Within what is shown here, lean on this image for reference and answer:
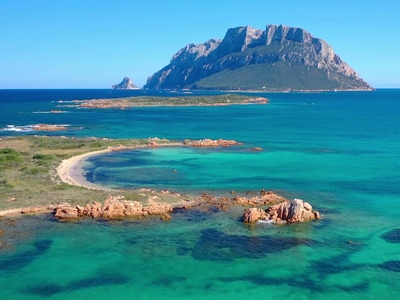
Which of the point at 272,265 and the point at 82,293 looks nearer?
the point at 82,293

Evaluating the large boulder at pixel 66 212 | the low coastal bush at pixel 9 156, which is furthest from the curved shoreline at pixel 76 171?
the large boulder at pixel 66 212

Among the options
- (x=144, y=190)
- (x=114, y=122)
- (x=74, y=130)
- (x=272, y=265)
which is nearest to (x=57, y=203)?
(x=144, y=190)

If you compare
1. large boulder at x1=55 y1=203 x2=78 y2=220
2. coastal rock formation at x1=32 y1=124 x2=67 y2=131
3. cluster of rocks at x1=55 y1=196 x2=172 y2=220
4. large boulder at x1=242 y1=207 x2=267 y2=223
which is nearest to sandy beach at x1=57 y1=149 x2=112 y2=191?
cluster of rocks at x1=55 y1=196 x2=172 y2=220

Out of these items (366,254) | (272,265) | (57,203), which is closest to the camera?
(272,265)

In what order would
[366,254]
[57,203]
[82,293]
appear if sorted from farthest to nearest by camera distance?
[57,203], [366,254], [82,293]

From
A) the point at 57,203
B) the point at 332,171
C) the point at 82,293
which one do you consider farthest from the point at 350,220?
the point at 57,203

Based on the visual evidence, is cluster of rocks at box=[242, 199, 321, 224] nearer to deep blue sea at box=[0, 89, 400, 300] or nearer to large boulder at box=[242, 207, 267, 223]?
large boulder at box=[242, 207, 267, 223]

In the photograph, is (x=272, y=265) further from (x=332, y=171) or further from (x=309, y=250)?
(x=332, y=171)
